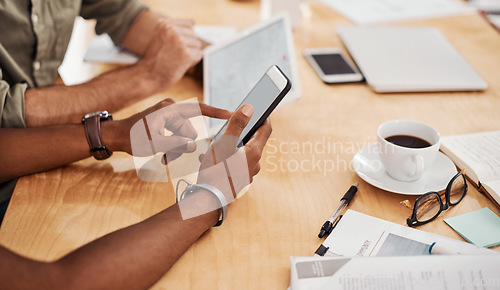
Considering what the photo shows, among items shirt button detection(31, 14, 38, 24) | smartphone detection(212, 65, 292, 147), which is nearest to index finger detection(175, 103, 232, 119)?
smartphone detection(212, 65, 292, 147)

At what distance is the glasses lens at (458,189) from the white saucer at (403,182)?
2cm

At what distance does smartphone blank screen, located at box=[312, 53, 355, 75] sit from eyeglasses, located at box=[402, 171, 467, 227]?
1.58 feet

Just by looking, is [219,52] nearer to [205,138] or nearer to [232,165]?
[205,138]

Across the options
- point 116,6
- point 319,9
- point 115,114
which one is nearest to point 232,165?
point 115,114

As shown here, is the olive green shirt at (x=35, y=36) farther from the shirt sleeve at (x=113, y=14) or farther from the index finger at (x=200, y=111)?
the index finger at (x=200, y=111)

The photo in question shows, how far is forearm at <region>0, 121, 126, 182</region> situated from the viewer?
790 mm

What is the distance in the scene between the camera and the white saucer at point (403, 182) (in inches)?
29.3

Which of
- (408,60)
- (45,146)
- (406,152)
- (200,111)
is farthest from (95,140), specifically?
(408,60)

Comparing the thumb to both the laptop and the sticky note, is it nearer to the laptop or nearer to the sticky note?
the sticky note

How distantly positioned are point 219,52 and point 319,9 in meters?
0.61

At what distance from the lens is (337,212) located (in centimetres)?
71

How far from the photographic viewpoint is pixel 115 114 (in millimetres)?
1009

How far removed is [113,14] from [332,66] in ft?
2.06

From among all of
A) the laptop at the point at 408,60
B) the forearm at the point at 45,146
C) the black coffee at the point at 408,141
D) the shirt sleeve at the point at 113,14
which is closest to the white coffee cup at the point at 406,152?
the black coffee at the point at 408,141
